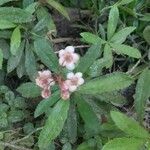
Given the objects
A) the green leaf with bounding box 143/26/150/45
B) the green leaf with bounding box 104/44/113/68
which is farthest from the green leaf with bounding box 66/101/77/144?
the green leaf with bounding box 143/26/150/45

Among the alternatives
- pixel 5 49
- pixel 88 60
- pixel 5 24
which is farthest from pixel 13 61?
pixel 88 60

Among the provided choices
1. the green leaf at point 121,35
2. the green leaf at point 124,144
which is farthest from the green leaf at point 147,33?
the green leaf at point 124,144

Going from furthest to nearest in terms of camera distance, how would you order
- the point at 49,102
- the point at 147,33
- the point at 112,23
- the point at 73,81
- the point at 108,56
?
the point at 147,33 → the point at 112,23 → the point at 108,56 → the point at 49,102 → the point at 73,81

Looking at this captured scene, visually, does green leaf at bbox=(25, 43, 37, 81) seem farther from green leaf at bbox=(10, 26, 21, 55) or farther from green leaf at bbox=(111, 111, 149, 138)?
green leaf at bbox=(111, 111, 149, 138)

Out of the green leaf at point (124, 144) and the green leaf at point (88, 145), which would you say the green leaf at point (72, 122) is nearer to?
the green leaf at point (88, 145)

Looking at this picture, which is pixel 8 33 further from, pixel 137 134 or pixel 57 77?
pixel 137 134

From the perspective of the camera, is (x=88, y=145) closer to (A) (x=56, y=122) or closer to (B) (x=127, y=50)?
(A) (x=56, y=122)
